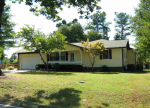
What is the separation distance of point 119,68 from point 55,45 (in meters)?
8.57

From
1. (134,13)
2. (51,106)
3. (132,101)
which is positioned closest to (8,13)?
(51,106)

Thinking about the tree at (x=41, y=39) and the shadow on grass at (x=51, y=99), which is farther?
the tree at (x=41, y=39)

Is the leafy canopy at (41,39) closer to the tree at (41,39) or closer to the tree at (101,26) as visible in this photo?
the tree at (41,39)

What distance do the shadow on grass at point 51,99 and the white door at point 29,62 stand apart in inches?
717

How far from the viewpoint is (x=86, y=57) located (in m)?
21.0

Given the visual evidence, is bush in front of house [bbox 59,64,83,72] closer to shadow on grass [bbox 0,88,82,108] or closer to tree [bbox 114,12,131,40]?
shadow on grass [bbox 0,88,82,108]

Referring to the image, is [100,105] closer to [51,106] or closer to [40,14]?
[51,106]

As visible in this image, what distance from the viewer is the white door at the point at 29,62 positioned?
80.7 feet

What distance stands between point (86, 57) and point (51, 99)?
15093mm

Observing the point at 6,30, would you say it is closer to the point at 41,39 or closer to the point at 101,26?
the point at 41,39

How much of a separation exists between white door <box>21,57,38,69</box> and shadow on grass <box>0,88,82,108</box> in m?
18.2

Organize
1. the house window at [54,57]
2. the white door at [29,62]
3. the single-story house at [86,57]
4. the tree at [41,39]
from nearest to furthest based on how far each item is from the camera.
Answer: the tree at [41,39] → the single-story house at [86,57] → the house window at [54,57] → the white door at [29,62]

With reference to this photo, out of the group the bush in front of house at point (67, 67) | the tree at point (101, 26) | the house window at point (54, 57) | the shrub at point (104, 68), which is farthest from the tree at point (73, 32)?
the shrub at point (104, 68)

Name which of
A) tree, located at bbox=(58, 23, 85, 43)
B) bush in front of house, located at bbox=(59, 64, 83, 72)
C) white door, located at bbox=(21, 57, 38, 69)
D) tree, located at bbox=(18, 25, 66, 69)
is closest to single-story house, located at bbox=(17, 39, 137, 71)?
white door, located at bbox=(21, 57, 38, 69)
